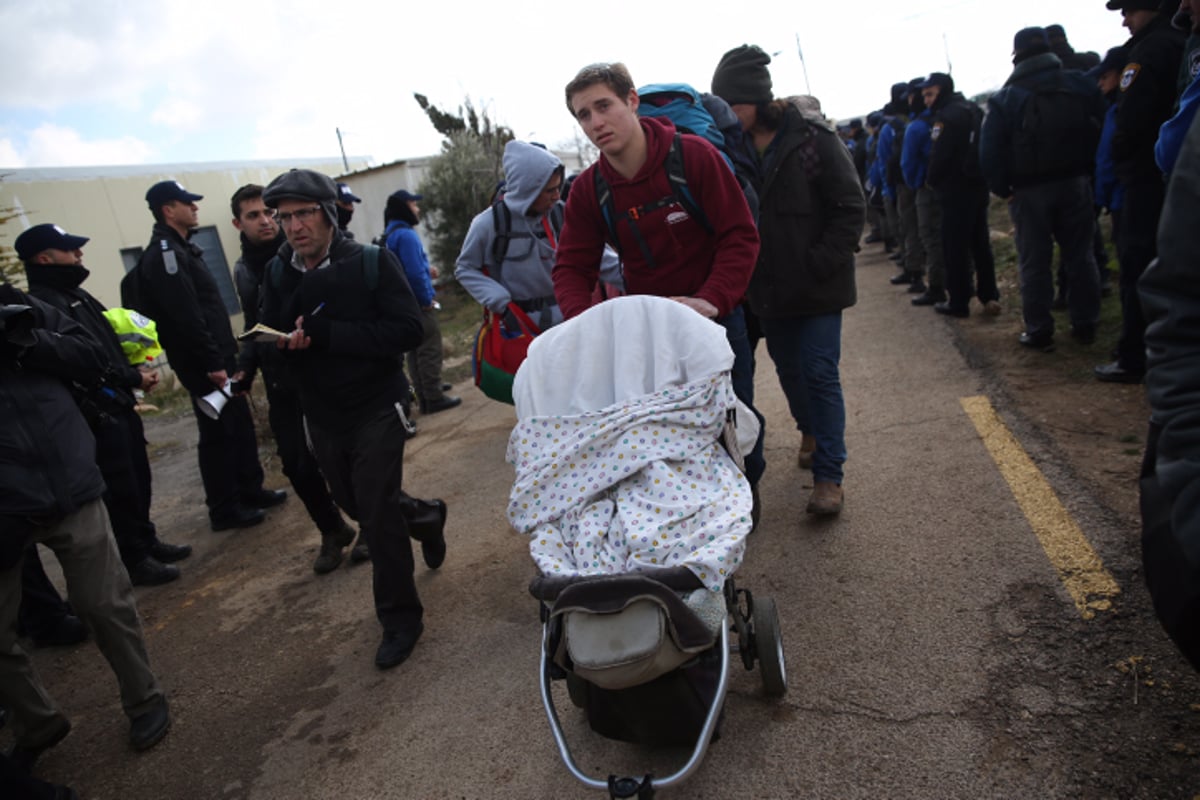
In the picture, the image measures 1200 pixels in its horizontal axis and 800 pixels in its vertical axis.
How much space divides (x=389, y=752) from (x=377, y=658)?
700 mm

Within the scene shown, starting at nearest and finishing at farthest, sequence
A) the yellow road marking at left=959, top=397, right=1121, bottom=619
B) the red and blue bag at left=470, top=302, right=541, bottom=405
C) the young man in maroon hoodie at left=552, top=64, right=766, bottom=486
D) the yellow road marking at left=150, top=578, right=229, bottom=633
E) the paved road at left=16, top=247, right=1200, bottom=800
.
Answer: the paved road at left=16, top=247, right=1200, bottom=800 < the yellow road marking at left=959, top=397, right=1121, bottom=619 < the young man in maroon hoodie at left=552, top=64, right=766, bottom=486 < the yellow road marking at left=150, top=578, right=229, bottom=633 < the red and blue bag at left=470, top=302, right=541, bottom=405

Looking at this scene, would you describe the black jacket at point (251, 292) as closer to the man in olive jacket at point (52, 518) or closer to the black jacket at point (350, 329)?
the black jacket at point (350, 329)

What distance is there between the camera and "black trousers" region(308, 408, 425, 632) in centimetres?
374

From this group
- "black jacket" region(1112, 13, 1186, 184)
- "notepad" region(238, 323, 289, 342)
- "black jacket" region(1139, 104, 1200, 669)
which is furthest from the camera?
"black jacket" region(1112, 13, 1186, 184)

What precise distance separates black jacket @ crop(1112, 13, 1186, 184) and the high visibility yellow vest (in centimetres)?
617

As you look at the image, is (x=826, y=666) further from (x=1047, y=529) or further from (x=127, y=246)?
(x=127, y=246)

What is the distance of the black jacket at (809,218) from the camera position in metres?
3.96

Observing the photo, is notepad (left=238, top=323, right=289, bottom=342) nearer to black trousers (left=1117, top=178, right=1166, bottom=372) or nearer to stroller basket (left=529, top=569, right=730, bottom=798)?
stroller basket (left=529, top=569, right=730, bottom=798)

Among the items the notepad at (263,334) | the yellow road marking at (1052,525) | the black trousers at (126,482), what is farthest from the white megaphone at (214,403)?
the yellow road marking at (1052,525)

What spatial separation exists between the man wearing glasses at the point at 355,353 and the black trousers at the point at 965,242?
540cm

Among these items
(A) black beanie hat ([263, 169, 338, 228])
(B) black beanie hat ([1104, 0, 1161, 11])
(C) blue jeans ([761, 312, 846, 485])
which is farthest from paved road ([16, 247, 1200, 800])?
(B) black beanie hat ([1104, 0, 1161, 11])

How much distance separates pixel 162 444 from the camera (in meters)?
9.43

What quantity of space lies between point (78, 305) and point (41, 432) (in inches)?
70.8

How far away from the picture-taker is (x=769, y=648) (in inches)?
106
